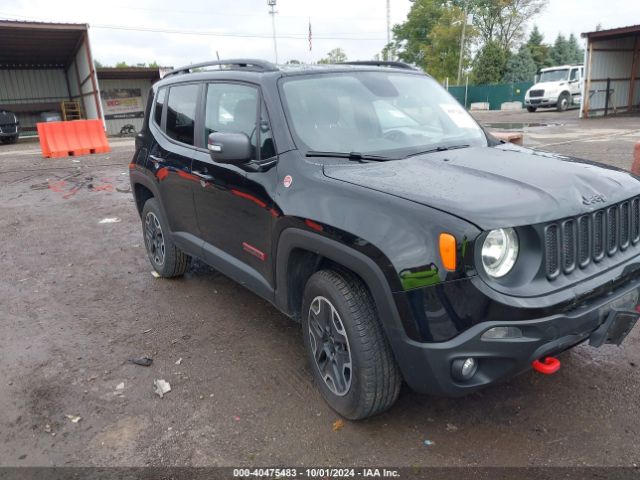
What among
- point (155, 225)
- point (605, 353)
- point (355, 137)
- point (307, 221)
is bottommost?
point (605, 353)

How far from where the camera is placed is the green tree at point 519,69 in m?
48.3

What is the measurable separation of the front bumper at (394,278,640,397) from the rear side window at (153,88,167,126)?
133 inches

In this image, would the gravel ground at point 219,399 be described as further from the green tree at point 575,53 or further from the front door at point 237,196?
the green tree at point 575,53

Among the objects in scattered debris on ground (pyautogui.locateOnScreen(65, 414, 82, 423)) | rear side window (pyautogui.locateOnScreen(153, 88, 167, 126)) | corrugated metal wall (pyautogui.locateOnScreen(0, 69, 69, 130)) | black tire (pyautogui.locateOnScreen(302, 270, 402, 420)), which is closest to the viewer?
black tire (pyautogui.locateOnScreen(302, 270, 402, 420))

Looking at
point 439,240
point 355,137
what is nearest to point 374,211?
point 439,240

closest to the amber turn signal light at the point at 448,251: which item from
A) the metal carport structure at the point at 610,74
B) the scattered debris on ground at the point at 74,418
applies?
the scattered debris on ground at the point at 74,418

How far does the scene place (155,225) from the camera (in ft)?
16.7

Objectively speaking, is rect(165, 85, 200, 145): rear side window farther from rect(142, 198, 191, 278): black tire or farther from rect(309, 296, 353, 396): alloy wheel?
rect(309, 296, 353, 396): alloy wheel

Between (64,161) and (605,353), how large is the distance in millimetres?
14576

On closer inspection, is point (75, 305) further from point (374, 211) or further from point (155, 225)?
point (374, 211)

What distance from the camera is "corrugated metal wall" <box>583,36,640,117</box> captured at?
75.6 feet

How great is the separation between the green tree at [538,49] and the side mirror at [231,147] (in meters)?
62.6

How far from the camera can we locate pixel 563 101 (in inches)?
1113

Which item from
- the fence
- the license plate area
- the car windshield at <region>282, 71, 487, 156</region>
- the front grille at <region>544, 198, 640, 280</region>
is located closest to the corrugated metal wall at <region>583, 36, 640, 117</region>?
the fence
